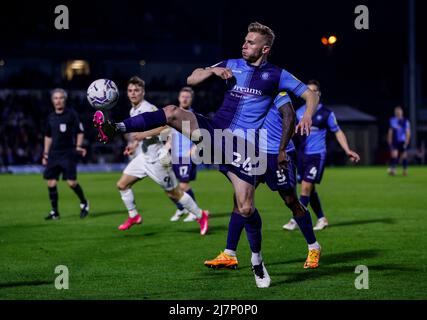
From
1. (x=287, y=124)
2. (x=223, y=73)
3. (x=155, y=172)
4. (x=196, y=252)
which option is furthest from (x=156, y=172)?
(x=223, y=73)

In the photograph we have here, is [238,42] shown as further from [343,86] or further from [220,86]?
[343,86]

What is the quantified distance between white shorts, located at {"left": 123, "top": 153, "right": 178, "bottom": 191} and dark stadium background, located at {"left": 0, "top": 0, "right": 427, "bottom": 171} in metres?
26.5

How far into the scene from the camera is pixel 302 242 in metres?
10.8

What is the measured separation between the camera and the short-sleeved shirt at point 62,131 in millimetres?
14616

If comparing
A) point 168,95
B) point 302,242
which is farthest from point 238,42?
point 302,242

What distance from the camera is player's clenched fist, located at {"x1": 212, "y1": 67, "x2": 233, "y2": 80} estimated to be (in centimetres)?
734

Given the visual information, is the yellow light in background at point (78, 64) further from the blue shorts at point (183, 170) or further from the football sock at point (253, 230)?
the football sock at point (253, 230)

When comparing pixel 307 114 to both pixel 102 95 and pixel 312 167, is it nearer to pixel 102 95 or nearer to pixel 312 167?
pixel 102 95

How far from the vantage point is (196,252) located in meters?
9.94

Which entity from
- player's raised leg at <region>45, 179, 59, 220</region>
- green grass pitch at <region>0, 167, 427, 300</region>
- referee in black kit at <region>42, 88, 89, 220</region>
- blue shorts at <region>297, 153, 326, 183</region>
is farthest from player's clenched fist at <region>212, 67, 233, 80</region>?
player's raised leg at <region>45, 179, 59, 220</region>

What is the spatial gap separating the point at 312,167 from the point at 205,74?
17.7ft

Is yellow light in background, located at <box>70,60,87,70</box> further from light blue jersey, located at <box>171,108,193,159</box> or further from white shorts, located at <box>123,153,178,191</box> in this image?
white shorts, located at <box>123,153,178,191</box>

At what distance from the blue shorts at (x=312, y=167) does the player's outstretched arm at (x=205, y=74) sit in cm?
509
